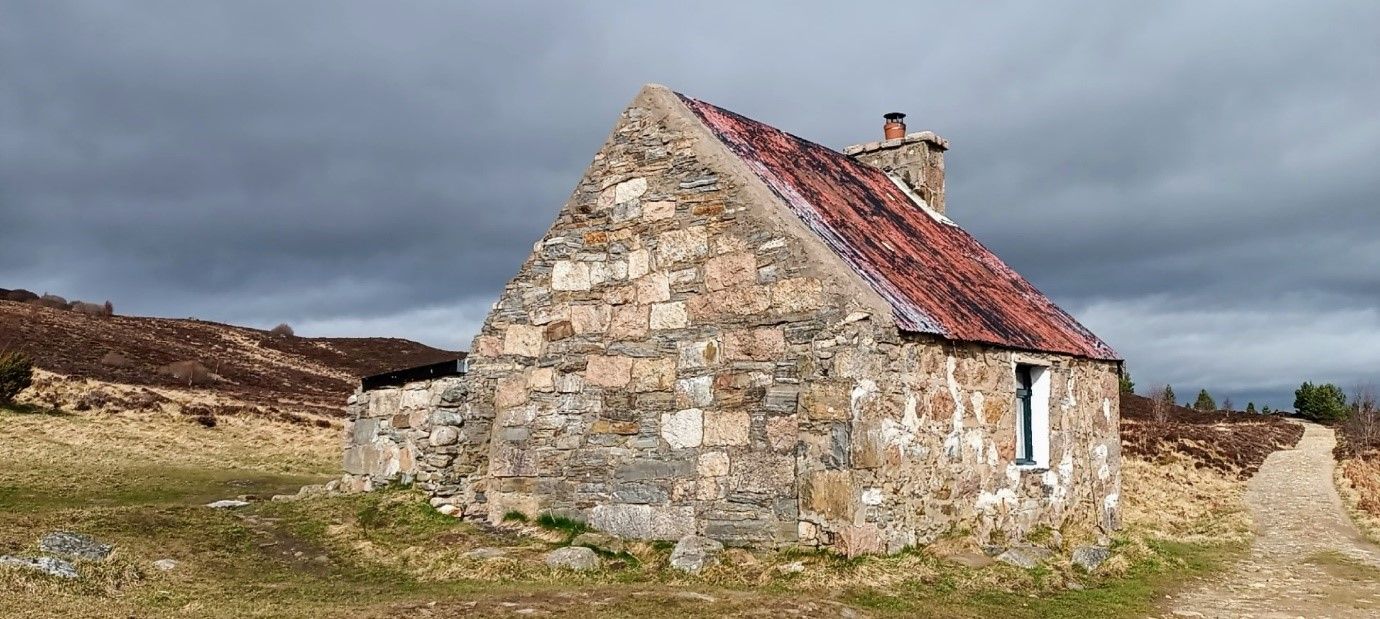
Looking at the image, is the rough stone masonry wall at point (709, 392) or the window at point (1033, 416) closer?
the rough stone masonry wall at point (709, 392)

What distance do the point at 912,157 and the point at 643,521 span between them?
359 inches

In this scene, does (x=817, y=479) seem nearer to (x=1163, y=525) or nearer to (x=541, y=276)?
(x=541, y=276)

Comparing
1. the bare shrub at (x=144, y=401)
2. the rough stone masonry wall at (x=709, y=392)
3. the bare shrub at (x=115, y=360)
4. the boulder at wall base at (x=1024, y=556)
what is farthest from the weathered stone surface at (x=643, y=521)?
the bare shrub at (x=115, y=360)

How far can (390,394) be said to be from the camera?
48.3 feet

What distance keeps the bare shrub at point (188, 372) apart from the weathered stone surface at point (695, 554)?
32349 mm

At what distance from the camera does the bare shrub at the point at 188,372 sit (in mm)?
38781

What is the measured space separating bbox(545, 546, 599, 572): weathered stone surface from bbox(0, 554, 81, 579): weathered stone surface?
408cm

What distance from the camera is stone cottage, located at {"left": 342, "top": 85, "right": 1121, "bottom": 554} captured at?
10.5m

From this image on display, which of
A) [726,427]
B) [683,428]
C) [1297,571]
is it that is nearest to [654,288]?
[683,428]

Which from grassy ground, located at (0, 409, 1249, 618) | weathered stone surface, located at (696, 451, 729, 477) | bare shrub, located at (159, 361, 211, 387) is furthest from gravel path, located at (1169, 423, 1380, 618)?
bare shrub, located at (159, 361, 211, 387)

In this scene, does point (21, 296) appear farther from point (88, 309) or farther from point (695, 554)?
point (695, 554)

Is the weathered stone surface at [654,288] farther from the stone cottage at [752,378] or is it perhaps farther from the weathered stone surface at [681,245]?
the weathered stone surface at [681,245]

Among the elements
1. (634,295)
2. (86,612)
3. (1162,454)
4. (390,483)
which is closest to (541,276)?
(634,295)

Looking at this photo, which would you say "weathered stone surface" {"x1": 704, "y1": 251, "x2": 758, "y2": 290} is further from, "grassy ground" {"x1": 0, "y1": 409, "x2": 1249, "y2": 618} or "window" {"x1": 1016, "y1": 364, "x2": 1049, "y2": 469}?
"window" {"x1": 1016, "y1": 364, "x2": 1049, "y2": 469}
